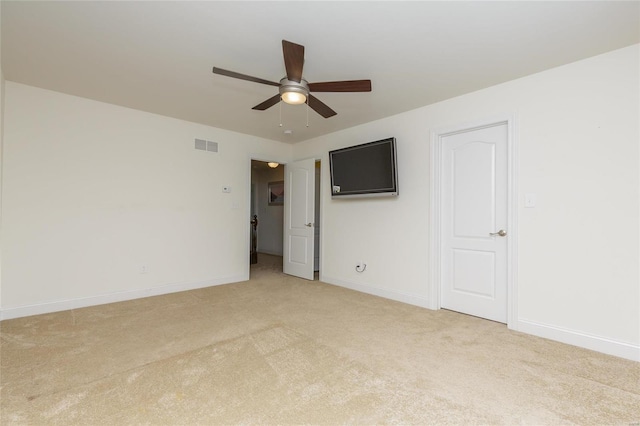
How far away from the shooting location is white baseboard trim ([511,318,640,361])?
2273 mm

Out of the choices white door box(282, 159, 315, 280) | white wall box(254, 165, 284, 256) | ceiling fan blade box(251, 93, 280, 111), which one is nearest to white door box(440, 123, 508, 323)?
ceiling fan blade box(251, 93, 280, 111)

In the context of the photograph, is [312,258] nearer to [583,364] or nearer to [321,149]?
[321,149]

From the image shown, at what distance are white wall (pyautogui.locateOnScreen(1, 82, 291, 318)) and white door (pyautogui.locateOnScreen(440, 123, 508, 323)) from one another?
124 inches

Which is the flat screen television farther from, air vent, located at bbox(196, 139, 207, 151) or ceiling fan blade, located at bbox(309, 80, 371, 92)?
air vent, located at bbox(196, 139, 207, 151)

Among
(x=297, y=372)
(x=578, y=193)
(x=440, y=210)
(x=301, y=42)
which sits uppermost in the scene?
(x=301, y=42)

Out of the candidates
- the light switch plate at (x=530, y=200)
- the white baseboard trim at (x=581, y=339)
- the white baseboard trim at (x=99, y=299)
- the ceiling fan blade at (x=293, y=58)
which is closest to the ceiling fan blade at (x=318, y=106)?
the ceiling fan blade at (x=293, y=58)

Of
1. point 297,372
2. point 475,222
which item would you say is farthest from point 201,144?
point 475,222

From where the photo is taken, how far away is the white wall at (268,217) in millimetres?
8031

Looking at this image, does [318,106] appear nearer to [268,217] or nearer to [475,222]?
[475,222]

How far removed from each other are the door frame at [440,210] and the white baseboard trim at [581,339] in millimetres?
127

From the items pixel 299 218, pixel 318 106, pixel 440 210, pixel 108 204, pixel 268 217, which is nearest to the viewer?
pixel 318 106

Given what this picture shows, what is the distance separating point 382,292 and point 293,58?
10.1 feet

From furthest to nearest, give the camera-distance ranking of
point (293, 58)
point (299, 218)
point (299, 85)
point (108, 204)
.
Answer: point (299, 218)
point (108, 204)
point (299, 85)
point (293, 58)

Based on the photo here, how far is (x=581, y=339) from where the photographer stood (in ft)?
8.13
